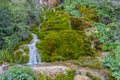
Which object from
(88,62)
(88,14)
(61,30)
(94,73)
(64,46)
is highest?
(88,14)

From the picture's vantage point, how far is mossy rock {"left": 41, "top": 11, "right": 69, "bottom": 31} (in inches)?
373

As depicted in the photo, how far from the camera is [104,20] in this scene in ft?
33.6

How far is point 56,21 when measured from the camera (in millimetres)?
9852

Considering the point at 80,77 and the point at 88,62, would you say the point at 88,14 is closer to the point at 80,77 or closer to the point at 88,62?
the point at 88,62

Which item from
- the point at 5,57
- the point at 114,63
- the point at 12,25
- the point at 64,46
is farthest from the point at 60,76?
the point at 12,25

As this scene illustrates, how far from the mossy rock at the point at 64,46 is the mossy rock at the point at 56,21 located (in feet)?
2.24

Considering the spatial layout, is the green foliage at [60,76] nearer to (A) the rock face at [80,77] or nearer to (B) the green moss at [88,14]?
(A) the rock face at [80,77]

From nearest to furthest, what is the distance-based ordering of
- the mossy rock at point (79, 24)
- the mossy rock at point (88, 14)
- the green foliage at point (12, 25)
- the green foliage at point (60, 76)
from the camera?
1. the green foliage at point (60, 76)
2. the green foliage at point (12, 25)
3. the mossy rock at point (79, 24)
4. the mossy rock at point (88, 14)

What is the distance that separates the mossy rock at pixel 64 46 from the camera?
7.93 metres

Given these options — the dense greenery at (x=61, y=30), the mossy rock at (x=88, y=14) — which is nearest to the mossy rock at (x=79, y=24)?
the dense greenery at (x=61, y=30)

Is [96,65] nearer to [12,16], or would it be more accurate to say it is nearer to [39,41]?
[39,41]

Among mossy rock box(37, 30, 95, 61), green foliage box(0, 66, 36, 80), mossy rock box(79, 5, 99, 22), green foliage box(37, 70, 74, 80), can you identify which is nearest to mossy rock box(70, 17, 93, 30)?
mossy rock box(79, 5, 99, 22)

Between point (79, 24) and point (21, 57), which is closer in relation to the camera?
point (21, 57)

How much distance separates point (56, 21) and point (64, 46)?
196cm
